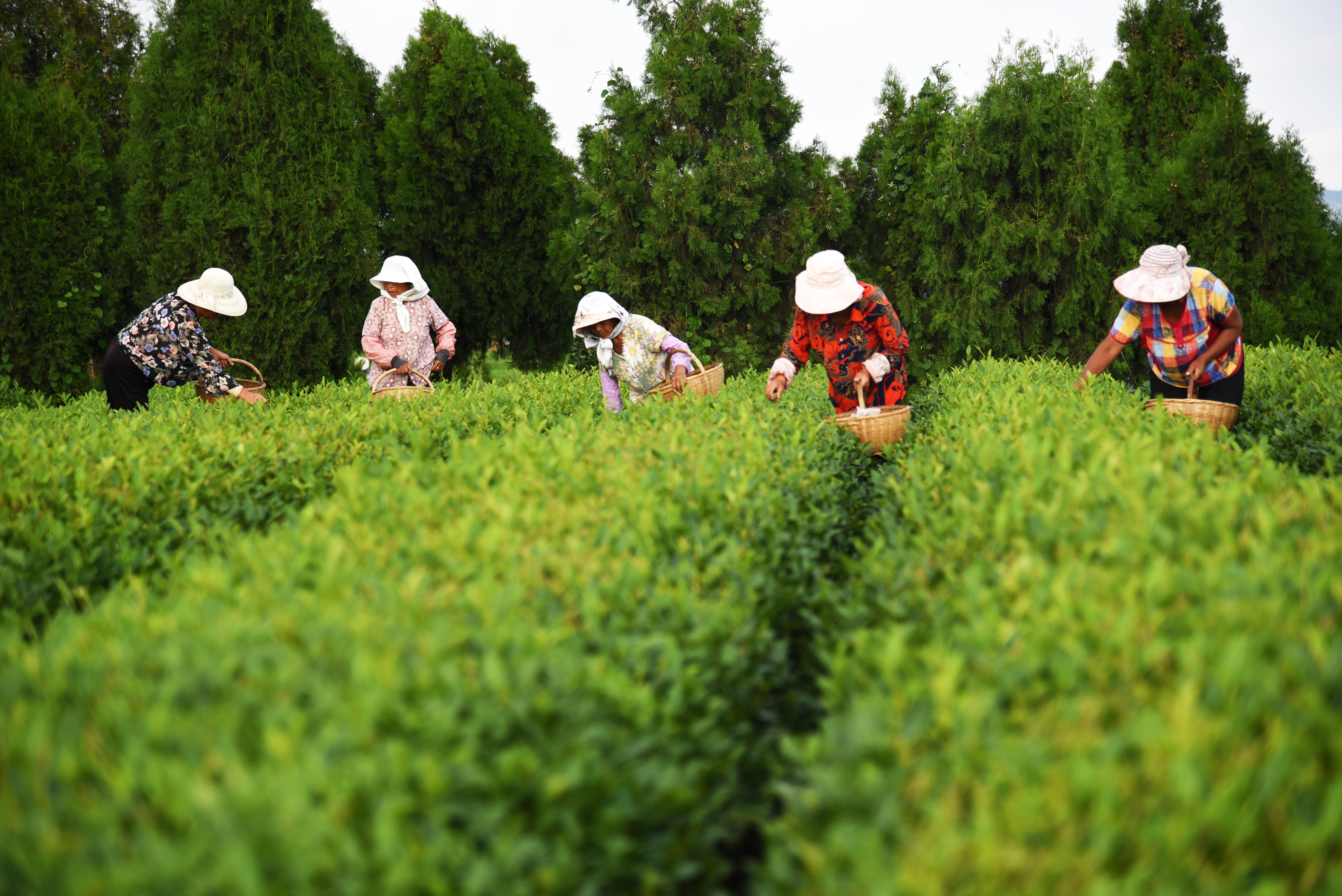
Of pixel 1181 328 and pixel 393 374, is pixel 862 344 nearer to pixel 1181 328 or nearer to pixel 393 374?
pixel 1181 328

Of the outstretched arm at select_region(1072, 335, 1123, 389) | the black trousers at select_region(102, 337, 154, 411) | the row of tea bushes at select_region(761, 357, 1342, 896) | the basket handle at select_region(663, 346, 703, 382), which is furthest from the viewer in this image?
the black trousers at select_region(102, 337, 154, 411)

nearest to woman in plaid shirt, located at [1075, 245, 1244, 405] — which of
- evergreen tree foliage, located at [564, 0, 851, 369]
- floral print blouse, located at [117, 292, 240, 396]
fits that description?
evergreen tree foliage, located at [564, 0, 851, 369]

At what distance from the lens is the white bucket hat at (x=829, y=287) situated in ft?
17.5

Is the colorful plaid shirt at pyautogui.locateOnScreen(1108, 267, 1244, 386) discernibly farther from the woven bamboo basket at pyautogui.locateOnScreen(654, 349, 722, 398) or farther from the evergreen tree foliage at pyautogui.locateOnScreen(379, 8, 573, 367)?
the evergreen tree foliage at pyautogui.locateOnScreen(379, 8, 573, 367)

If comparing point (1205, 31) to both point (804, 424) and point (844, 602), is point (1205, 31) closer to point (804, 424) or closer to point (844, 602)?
point (804, 424)

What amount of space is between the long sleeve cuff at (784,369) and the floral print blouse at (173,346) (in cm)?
432

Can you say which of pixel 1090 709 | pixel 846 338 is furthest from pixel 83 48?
pixel 1090 709

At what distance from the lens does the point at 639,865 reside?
5.57 feet

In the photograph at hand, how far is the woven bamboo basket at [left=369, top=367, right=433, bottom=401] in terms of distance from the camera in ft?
21.9

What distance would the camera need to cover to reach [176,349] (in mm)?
6566

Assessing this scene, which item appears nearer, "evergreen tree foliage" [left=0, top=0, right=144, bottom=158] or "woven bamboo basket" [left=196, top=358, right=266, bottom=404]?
"woven bamboo basket" [left=196, top=358, right=266, bottom=404]

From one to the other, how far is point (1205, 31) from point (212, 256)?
15253 mm

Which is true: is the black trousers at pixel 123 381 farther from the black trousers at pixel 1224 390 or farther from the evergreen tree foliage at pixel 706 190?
the black trousers at pixel 1224 390

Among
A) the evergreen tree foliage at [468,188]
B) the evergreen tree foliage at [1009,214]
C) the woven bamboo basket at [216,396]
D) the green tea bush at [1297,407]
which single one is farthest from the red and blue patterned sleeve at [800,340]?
the evergreen tree foliage at [468,188]
